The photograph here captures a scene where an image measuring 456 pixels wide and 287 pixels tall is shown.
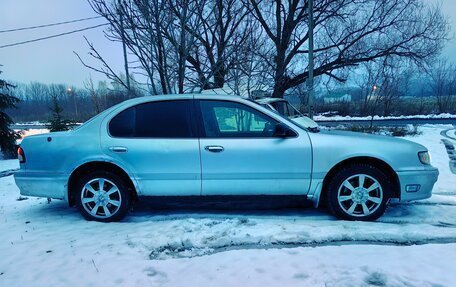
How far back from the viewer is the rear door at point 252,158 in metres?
3.70

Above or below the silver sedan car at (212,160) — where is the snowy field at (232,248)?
below

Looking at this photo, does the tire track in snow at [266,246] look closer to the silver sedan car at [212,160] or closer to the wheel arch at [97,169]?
the silver sedan car at [212,160]

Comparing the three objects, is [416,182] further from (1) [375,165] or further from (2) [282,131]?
(2) [282,131]

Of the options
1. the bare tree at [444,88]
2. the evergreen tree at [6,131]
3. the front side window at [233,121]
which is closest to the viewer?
the front side window at [233,121]

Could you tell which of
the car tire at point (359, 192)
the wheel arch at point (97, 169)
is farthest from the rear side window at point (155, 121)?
the car tire at point (359, 192)

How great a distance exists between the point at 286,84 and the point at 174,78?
1144cm

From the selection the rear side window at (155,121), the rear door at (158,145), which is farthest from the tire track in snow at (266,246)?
the rear side window at (155,121)

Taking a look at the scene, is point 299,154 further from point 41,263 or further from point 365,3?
point 365,3

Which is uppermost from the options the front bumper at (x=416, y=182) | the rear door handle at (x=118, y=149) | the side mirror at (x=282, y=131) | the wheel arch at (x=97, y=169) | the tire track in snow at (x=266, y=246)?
the side mirror at (x=282, y=131)

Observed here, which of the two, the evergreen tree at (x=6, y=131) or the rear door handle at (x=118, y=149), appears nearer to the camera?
the rear door handle at (x=118, y=149)

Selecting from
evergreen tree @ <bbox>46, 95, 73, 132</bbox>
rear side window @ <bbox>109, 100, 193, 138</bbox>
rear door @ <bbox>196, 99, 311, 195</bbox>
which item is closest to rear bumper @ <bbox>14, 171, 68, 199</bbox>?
rear side window @ <bbox>109, 100, 193, 138</bbox>

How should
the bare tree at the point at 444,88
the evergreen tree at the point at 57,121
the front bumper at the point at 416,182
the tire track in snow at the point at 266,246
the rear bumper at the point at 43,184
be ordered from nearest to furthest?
1. the tire track in snow at the point at 266,246
2. the front bumper at the point at 416,182
3. the rear bumper at the point at 43,184
4. the evergreen tree at the point at 57,121
5. the bare tree at the point at 444,88

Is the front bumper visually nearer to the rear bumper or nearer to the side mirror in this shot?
the side mirror

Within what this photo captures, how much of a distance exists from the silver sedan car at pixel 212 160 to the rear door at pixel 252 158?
1 centimetres
